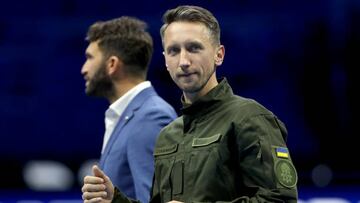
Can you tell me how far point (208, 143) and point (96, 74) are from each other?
5.15ft

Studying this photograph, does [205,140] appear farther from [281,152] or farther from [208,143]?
[281,152]

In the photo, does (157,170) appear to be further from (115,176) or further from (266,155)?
(115,176)

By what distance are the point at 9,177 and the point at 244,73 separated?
1690 millimetres

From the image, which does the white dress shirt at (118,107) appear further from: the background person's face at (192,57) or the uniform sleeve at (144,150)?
the background person's face at (192,57)

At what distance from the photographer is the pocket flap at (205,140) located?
97.6 inches

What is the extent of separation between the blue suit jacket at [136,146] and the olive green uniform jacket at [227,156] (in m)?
0.79

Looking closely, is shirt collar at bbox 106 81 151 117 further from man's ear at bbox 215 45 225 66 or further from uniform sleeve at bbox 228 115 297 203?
uniform sleeve at bbox 228 115 297 203

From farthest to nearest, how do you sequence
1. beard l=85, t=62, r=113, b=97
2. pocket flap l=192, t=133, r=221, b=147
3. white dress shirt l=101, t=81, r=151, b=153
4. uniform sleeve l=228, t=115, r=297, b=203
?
1. beard l=85, t=62, r=113, b=97
2. white dress shirt l=101, t=81, r=151, b=153
3. pocket flap l=192, t=133, r=221, b=147
4. uniform sleeve l=228, t=115, r=297, b=203

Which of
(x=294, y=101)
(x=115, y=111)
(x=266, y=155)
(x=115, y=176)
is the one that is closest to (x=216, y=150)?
(x=266, y=155)

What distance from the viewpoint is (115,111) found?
150 inches

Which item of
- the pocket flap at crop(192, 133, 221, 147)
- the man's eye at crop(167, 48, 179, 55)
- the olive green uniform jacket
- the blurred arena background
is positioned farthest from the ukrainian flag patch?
the blurred arena background

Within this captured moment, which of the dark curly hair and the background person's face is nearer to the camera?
the background person's face

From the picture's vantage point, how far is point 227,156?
2.46m

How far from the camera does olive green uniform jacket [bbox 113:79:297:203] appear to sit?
2.39m
